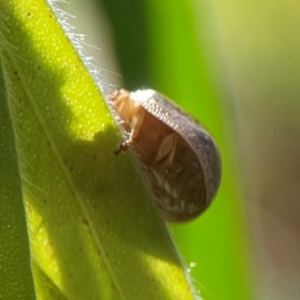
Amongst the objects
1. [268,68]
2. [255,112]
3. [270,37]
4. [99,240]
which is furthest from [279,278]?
[99,240]

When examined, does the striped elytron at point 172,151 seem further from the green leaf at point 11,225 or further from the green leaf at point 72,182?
the green leaf at point 11,225

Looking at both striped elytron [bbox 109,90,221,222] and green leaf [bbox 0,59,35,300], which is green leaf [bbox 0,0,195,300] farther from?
striped elytron [bbox 109,90,221,222]

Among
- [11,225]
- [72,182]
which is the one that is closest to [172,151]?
[72,182]

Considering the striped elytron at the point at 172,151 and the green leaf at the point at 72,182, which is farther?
the striped elytron at the point at 172,151

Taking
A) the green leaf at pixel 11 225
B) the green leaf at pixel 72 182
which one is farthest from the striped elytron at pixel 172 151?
the green leaf at pixel 11 225

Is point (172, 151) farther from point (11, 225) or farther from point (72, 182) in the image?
point (11, 225)

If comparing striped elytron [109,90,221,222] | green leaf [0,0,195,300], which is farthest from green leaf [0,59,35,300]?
striped elytron [109,90,221,222]
